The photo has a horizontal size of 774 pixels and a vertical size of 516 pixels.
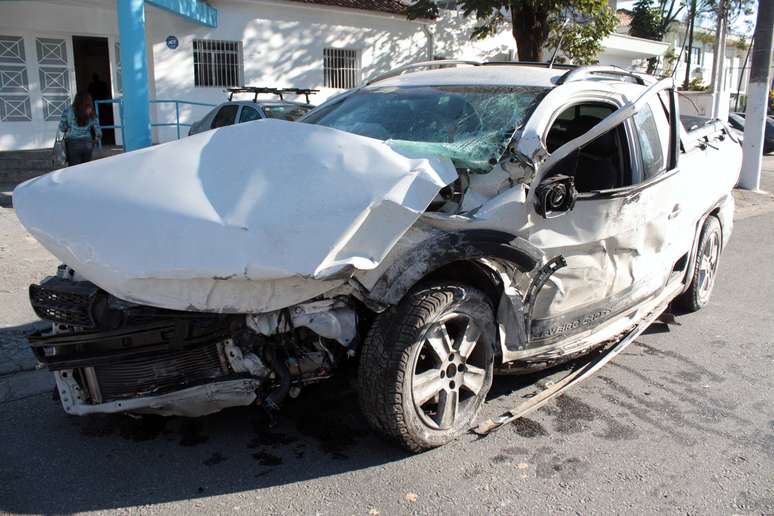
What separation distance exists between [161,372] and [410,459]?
1.29 m

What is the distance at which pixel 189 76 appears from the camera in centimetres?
1502

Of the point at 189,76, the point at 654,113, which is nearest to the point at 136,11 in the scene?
the point at 189,76

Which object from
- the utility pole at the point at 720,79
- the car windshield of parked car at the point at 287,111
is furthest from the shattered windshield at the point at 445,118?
the utility pole at the point at 720,79

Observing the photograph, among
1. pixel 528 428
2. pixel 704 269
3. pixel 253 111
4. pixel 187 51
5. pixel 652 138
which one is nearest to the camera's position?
pixel 528 428

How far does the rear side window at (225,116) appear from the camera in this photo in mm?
10961

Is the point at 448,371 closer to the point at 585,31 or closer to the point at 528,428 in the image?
the point at 528,428

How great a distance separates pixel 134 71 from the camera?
990 centimetres

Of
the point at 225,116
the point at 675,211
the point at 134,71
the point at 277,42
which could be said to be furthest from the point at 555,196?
the point at 277,42

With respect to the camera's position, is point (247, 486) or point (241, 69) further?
point (241, 69)

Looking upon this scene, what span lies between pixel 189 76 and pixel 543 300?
13.1 m

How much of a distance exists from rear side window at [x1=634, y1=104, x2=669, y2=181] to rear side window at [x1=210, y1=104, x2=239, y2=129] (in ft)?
25.0

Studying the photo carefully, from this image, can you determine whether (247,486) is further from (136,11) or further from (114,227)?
(136,11)

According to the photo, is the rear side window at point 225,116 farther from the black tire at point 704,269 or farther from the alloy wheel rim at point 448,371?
the alloy wheel rim at point 448,371

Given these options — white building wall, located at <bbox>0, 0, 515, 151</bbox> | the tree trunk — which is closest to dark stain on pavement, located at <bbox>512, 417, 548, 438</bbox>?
the tree trunk
